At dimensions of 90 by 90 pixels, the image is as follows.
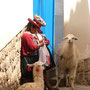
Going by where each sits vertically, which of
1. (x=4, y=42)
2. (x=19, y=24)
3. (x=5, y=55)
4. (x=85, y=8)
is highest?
(x=85, y=8)

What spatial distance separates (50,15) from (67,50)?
3.11ft

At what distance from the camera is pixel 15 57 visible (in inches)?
119

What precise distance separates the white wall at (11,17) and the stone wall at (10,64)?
0.09 meters

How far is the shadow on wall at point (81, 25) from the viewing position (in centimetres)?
511

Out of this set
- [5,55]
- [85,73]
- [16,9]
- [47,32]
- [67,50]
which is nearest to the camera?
[5,55]

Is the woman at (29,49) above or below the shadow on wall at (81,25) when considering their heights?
below

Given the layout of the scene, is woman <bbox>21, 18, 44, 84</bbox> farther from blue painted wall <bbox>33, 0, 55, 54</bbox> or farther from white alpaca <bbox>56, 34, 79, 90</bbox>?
white alpaca <bbox>56, 34, 79, 90</bbox>

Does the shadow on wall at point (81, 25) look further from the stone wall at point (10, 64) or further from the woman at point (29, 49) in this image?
the stone wall at point (10, 64)

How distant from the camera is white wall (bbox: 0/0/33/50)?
8.80ft

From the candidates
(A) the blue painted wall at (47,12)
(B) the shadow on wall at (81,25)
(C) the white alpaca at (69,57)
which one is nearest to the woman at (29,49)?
(A) the blue painted wall at (47,12)

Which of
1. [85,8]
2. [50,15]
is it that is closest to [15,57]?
[50,15]

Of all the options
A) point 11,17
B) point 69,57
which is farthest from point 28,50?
point 69,57

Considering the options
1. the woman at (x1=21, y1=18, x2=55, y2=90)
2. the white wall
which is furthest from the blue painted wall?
the woman at (x1=21, y1=18, x2=55, y2=90)

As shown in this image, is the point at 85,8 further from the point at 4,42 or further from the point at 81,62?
the point at 4,42
